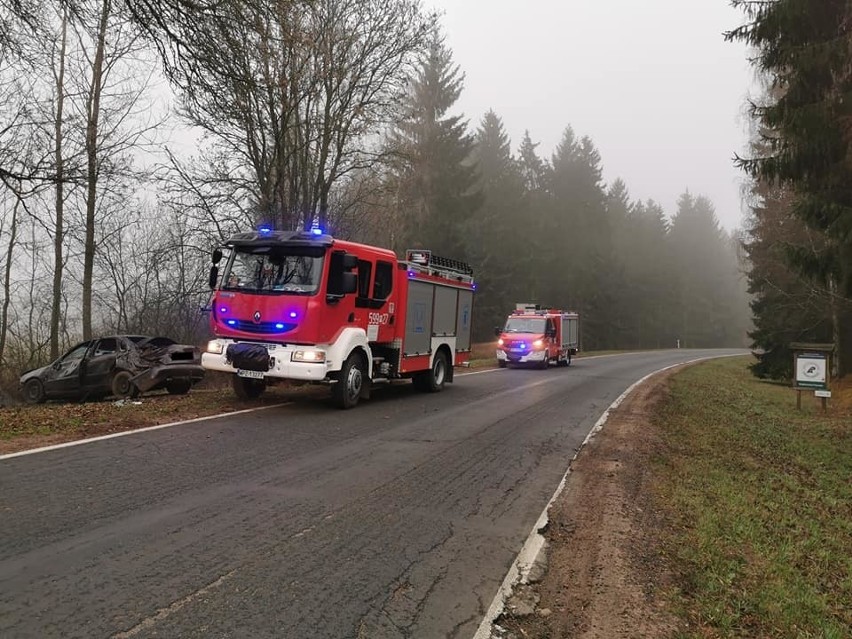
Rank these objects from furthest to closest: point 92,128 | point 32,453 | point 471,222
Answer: point 471,222, point 92,128, point 32,453

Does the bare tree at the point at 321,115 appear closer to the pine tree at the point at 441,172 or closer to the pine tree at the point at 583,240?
the pine tree at the point at 441,172

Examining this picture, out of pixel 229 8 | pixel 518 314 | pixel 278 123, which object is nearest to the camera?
pixel 229 8

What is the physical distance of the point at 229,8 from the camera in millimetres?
8375

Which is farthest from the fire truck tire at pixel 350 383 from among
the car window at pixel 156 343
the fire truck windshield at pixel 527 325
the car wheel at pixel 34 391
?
the fire truck windshield at pixel 527 325

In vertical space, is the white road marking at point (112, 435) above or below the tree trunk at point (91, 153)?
below

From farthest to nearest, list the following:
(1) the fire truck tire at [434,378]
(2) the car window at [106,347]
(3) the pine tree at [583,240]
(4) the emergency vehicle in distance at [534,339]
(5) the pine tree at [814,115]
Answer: (3) the pine tree at [583,240] < (4) the emergency vehicle in distance at [534,339] < (1) the fire truck tire at [434,378] < (2) the car window at [106,347] < (5) the pine tree at [814,115]

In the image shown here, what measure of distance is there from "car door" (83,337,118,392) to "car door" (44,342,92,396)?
0.73 ft

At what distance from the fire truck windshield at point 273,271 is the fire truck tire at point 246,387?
1.82 m

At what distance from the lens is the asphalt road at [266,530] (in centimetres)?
332

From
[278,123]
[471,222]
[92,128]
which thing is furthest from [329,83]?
[471,222]

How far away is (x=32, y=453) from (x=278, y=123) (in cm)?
1444

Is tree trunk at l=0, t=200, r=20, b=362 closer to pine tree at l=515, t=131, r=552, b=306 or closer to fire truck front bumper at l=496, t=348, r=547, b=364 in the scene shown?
fire truck front bumper at l=496, t=348, r=547, b=364

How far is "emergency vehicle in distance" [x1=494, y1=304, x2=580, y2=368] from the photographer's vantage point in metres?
24.7

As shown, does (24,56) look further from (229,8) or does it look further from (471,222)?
(471,222)
